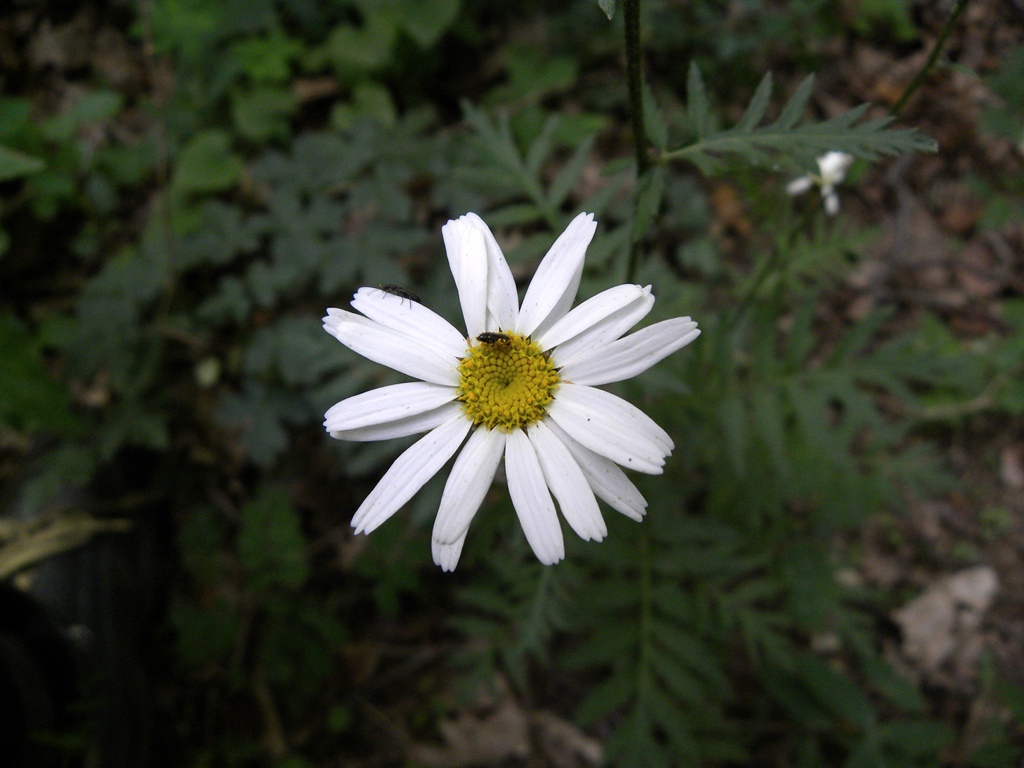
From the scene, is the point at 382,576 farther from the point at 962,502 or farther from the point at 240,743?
the point at 962,502

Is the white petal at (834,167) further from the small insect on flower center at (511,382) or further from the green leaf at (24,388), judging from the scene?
the green leaf at (24,388)

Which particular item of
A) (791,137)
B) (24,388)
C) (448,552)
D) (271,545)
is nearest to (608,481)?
(448,552)

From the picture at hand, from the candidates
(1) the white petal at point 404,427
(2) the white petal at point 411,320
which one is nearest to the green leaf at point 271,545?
(1) the white petal at point 404,427

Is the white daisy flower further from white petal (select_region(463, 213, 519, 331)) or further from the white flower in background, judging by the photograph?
the white flower in background

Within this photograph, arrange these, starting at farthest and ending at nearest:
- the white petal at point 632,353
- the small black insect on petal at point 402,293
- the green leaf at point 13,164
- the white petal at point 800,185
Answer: the white petal at point 800,185 < the green leaf at point 13,164 < the small black insect on petal at point 402,293 < the white petal at point 632,353

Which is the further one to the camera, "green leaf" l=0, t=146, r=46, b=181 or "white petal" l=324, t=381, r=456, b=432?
"green leaf" l=0, t=146, r=46, b=181

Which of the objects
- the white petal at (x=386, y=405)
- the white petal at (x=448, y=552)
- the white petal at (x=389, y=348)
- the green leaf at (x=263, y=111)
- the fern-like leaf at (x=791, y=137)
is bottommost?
the white petal at (x=448, y=552)

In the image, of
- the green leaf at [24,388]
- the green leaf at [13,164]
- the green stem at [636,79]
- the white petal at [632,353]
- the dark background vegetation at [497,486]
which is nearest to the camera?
the green stem at [636,79]

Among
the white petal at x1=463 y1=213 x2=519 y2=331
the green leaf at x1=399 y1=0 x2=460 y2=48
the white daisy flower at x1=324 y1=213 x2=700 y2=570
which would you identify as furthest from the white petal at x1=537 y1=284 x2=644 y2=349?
the green leaf at x1=399 y1=0 x2=460 y2=48
